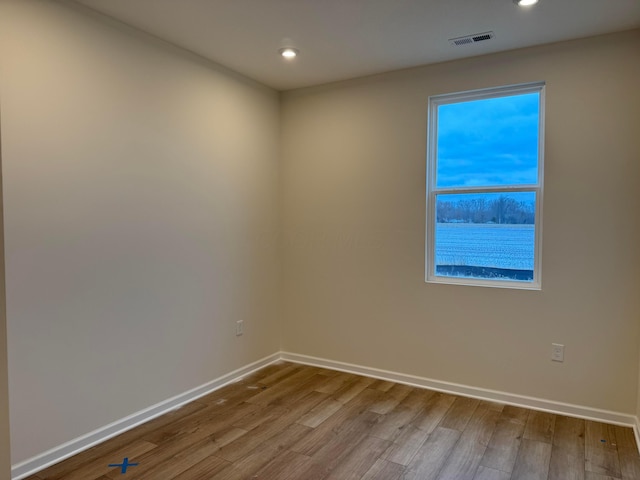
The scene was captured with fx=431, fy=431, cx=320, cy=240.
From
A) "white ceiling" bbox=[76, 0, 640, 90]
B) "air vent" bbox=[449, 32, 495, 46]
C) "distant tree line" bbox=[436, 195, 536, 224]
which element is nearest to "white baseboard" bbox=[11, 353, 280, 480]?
"distant tree line" bbox=[436, 195, 536, 224]

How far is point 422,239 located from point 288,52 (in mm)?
1746

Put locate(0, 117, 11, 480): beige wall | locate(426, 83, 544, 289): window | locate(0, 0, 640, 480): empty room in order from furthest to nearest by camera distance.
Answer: locate(426, 83, 544, 289): window → locate(0, 0, 640, 480): empty room → locate(0, 117, 11, 480): beige wall

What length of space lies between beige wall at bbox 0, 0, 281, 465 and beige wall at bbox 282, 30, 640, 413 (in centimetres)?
61

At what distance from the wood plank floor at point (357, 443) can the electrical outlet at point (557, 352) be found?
39 centimetres

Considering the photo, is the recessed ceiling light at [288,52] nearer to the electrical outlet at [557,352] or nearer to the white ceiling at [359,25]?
the white ceiling at [359,25]

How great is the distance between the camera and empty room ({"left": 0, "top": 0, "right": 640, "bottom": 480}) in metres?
2.34

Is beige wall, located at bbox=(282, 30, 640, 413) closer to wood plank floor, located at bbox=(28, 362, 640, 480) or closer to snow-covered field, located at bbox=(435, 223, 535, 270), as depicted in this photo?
snow-covered field, located at bbox=(435, 223, 535, 270)

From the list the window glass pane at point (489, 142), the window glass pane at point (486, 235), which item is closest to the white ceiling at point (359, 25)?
the window glass pane at point (489, 142)

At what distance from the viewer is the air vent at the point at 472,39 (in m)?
2.80

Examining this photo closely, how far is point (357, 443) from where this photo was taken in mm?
2627

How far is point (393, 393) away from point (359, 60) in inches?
102

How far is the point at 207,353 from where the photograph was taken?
3381mm

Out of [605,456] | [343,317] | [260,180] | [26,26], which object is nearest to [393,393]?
[343,317]

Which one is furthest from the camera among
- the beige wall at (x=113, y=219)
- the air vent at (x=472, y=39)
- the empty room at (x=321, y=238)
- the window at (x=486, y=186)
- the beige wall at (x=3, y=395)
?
the window at (x=486, y=186)
